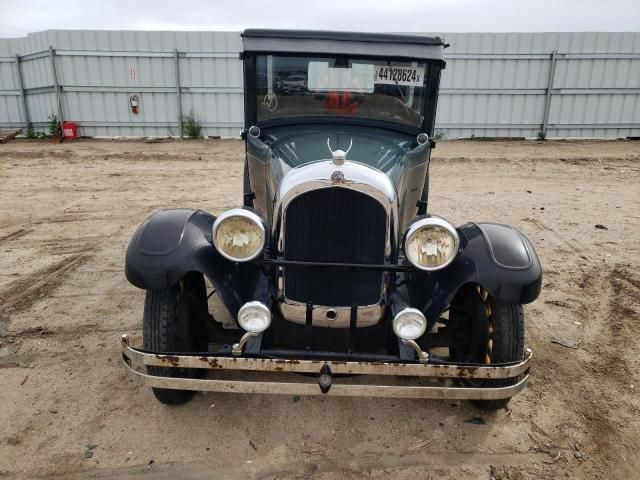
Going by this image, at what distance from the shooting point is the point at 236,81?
516 inches

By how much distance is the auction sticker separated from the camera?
11.2 feet

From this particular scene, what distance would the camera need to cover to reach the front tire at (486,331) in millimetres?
2580

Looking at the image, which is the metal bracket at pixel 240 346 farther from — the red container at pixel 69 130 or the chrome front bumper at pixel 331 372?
the red container at pixel 69 130

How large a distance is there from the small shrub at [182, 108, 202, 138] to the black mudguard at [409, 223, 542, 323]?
39.2 feet

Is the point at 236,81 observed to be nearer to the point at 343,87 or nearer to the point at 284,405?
the point at 343,87

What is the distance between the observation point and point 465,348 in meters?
2.84

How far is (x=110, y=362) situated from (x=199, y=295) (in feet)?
2.93

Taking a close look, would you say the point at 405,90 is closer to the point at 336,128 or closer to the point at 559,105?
the point at 336,128

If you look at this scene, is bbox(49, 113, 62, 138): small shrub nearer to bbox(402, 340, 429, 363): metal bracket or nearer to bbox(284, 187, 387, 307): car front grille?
bbox(284, 187, 387, 307): car front grille

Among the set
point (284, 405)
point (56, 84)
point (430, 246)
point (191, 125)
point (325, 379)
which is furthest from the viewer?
point (191, 125)

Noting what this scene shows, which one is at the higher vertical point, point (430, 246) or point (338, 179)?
point (338, 179)

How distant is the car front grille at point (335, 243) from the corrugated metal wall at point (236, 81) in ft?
37.8

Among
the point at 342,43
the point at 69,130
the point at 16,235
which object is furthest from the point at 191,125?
the point at 342,43

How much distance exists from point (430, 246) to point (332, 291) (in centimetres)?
56
